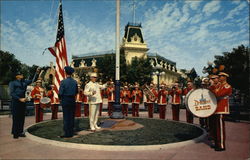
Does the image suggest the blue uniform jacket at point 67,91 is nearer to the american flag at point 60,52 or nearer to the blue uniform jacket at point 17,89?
the blue uniform jacket at point 17,89

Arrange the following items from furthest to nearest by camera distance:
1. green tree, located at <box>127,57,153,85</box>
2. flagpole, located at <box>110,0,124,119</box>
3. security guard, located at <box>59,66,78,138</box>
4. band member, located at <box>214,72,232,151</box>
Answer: green tree, located at <box>127,57,153,85</box> → flagpole, located at <box>110,0,124,119</box> → security guard, located at <box>59,66,78,138</box> → band member, located at <box>214,72,232,151</box>

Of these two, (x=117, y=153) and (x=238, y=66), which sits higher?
(x=238, y=66)

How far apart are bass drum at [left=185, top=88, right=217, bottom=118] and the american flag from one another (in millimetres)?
5542

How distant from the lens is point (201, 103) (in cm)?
641

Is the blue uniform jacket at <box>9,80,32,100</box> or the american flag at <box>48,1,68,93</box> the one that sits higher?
the american flag at <box>48,1,68,93</box>

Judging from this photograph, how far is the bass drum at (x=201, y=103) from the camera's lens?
6.34 metres

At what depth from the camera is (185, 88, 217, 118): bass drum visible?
6.34 meters

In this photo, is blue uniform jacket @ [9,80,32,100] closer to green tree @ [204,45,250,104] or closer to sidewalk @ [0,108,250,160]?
sidewalk @ [0,108,250,160]

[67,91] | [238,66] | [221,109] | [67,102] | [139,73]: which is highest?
[238,66]

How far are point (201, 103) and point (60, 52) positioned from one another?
652cm

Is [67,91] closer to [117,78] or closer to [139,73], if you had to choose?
[117,78]

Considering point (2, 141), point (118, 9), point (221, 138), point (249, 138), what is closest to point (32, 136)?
point (2, 141)

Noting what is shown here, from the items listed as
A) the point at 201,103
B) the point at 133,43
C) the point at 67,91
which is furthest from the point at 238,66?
the point at 133,43

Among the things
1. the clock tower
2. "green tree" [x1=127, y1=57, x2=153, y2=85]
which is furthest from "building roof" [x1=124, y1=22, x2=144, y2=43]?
"green tree" [x1=127, y1=57, x2=153, y2=85]
